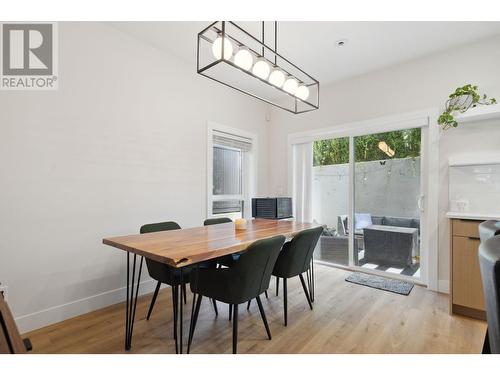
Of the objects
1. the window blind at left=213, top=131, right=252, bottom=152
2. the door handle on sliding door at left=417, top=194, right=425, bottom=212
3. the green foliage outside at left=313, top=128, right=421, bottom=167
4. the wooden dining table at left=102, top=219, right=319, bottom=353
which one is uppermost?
the window blind at left=213, top=131, right=252, bottom=152

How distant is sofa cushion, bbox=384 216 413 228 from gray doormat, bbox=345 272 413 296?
69 cm

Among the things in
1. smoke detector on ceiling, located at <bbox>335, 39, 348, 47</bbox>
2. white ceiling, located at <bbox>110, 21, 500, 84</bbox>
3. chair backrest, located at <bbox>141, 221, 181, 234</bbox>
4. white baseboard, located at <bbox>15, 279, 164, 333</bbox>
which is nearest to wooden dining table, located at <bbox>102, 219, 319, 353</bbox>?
chair backrest, located at <bbox>141, 221, 181, 234</bbox>

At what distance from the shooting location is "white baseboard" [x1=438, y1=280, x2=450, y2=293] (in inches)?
110

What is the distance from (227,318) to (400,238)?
7.90 feet

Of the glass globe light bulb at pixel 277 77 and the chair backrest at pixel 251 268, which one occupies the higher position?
the glass globe light bulb at pixel 277 77

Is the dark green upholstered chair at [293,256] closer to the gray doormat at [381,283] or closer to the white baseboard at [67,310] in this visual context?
the gray doormat at [381,283]

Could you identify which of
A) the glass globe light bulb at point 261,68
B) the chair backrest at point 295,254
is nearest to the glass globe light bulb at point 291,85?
the glass globe light bulb at point 261,68

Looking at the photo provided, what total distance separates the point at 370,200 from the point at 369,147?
2.38 feet

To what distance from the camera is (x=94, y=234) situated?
94.1 inches

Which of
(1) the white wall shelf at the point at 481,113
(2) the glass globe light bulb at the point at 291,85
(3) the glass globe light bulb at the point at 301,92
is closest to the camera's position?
(2) the glass globe light bulb at the point at 291,85

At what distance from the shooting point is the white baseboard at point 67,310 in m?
2.01

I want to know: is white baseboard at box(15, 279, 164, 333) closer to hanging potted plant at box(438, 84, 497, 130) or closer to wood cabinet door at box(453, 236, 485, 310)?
wood cabinet door at box(453, 236, 485, 310)
